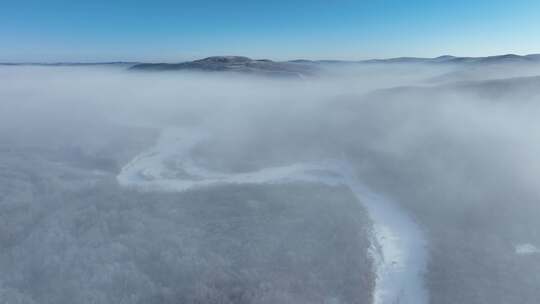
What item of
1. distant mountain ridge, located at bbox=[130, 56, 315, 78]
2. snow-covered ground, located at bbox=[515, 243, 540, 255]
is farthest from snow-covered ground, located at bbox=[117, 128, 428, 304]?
distant mountain ridge, located at bbox=[130, 56, 315, 78]

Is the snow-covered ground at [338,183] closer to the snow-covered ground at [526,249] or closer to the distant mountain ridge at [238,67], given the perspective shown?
the snow-covered ground at [526,249]

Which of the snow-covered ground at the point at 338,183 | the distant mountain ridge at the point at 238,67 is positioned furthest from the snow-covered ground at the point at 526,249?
the distant mountain ridge at the point at 238,67

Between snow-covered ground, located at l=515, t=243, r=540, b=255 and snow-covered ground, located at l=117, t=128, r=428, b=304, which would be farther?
snow-covered ground, located at l=515, t=243, r=540, b=255

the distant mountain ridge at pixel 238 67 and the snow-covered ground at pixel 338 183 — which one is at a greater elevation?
the distant mountain ridge at pixel 238 67

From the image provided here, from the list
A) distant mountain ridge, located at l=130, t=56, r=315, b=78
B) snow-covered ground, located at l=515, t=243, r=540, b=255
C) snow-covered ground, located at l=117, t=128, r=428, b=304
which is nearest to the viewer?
snow-covered ground, located at l=117, t=128, r=428, b=304

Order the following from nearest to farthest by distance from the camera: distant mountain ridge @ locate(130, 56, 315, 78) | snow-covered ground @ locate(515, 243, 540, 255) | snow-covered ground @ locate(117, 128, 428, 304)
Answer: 1. snow-covered ground @ locate(117, 128, 428, 304)
2. snow-covered ground @ locate(515, 243, 540, 255)
3. distant mountain ridge @ locate(130, 56, 315, 78)

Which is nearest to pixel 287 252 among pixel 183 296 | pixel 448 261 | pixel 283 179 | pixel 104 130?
pixel 183 296

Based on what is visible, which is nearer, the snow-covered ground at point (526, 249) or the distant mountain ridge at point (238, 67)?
the snow-covered ground at point (526, 249)

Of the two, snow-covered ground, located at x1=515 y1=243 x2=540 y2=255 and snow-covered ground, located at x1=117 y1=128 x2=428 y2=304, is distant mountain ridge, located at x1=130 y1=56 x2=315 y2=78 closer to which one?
snow-covered ground, located at x1=117 y1=128 x2=428 y2=304
